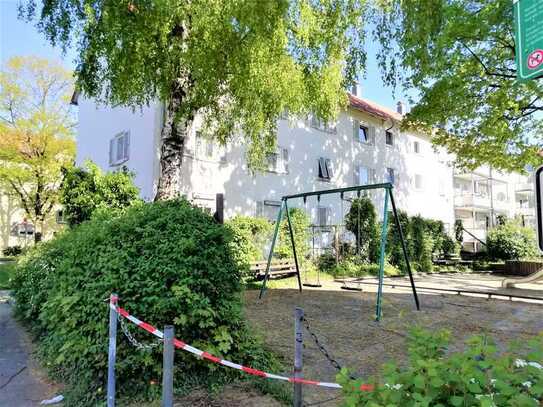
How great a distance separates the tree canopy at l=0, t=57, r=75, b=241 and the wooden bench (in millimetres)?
16798

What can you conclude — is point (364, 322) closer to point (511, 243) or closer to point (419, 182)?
point (511, 243)

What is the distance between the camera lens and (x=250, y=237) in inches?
571

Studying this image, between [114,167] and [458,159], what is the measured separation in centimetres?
1594

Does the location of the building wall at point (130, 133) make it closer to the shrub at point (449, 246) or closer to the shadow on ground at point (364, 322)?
the shadow on ground at point (364, 322)

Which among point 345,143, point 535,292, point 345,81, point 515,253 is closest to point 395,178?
point 345,143

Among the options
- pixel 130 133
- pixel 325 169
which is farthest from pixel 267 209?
pixel 130 133

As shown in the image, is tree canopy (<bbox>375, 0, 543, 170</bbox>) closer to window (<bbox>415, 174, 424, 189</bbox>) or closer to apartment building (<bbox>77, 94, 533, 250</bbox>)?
apartment building (<bbox>77, 94, 533, 250</bbox>)

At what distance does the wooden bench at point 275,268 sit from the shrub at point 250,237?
0.33 metres

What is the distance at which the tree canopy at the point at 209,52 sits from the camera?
342 inches

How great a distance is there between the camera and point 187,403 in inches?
154

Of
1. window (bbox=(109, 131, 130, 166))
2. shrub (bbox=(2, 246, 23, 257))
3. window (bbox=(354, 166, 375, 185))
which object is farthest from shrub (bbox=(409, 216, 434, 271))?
shrub (bbox=(2, 246, 23, 257))

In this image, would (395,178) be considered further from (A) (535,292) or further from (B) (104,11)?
(B) (104,11)

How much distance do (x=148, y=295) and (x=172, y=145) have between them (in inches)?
275

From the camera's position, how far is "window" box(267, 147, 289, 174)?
797 inches
